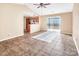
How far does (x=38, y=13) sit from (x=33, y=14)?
254 mm

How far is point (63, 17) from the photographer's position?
3.63 meters

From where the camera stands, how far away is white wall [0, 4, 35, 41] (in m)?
4.34

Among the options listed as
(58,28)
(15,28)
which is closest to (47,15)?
(58,28)

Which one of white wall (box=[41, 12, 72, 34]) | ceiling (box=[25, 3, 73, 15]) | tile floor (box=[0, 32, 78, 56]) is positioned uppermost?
ceiling (box=[25, 3, 73, 15])

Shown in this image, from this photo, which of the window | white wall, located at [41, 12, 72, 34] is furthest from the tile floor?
the window

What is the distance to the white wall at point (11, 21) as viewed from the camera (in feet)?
14.3

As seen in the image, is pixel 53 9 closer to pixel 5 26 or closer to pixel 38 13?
pixel 38 13

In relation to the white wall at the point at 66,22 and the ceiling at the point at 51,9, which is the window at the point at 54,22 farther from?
the ceiling at the point at 51,9

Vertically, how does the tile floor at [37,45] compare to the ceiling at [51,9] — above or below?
below

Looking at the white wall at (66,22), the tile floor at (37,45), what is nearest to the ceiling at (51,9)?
the white wall at (66,22)

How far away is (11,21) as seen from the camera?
446cm

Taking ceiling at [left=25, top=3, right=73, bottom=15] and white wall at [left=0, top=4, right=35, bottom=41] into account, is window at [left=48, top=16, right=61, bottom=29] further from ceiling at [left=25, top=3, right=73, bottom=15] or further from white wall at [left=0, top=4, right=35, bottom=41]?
white wall at [left=0, top=4, right=35, bottom=41]

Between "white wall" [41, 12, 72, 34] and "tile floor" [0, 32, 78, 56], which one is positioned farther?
"white wall" [41, 12, 72, 34]


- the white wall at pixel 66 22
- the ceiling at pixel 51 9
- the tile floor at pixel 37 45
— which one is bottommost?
the tile floor at pixel 37 45
